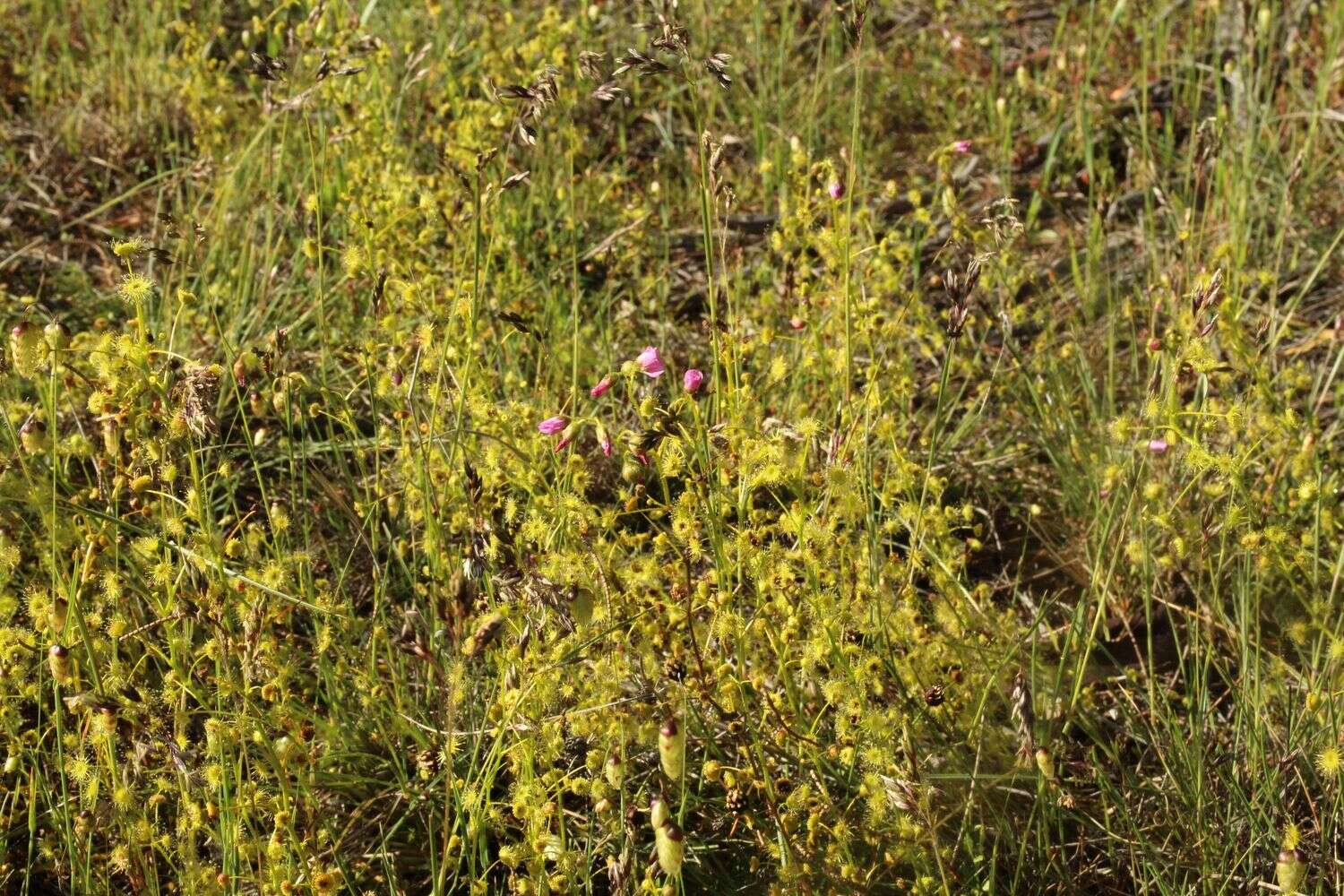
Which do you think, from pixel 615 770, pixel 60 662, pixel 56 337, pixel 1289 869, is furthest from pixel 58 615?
pixel 1289 869

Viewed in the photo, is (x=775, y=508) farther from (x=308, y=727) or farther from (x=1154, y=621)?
(x=308, y=727)

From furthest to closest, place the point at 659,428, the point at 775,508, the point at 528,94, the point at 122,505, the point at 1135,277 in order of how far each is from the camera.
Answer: the point at 1135,277
the point at 775,508
the point at 122,505
the point at 528,94
the point at 659,428

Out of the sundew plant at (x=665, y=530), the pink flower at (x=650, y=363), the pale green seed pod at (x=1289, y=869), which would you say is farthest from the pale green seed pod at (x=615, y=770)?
the pale green seed pod at (x=1289, y=869)

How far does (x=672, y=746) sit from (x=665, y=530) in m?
0.69

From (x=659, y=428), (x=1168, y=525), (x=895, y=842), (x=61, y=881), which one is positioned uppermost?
(x=659, y=428)

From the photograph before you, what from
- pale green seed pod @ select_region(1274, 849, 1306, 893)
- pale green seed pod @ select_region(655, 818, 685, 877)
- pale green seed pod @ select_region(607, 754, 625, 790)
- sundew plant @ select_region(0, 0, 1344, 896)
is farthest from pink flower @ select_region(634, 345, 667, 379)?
pale green seed pod @ select_region(1274, 849, 1306, 893)

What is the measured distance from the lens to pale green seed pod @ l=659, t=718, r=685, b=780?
1.39 meters

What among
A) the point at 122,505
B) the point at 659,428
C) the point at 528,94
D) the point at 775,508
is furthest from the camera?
the point at 775,508

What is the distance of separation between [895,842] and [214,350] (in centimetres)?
194

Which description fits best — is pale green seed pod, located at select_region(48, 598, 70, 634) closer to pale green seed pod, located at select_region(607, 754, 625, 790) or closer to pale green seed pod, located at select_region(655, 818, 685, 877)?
pale green seed pod, located at select_region(607, 754, 625, 790)

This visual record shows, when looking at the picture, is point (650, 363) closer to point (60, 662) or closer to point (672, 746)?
point (672, 746)

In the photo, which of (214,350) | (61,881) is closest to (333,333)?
(214,350)

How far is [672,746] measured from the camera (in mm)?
1407

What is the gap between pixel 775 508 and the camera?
2746 mm
